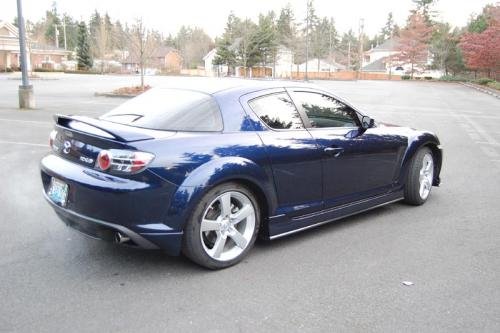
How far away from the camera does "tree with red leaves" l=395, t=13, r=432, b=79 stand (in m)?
71.6

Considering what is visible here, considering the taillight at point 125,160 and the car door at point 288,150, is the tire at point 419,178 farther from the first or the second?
the taillight at point 125,160

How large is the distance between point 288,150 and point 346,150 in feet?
2.60

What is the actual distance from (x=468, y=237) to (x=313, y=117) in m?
1.89

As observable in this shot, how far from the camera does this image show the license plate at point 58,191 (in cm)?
400

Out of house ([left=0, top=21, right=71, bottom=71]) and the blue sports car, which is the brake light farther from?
house ([left=0, top=21, right=71, bottom=71])

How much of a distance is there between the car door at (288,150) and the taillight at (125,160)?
1.11 meters

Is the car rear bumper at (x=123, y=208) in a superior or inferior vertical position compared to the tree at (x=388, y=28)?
inferior

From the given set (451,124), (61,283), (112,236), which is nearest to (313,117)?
(112,236)

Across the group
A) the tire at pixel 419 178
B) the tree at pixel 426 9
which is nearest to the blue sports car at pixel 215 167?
the tire at pixel 419 178

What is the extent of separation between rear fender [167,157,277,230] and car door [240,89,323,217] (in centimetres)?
26

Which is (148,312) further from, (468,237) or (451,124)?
(451,124)

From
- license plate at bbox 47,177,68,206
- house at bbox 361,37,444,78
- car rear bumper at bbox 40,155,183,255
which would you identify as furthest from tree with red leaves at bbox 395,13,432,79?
car rear bumper at bbox 40,155,183,255

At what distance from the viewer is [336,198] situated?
495 cm

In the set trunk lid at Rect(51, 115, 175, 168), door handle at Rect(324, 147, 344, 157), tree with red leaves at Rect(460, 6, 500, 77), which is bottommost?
door handle at Rect(324, 147, 344, 157)
